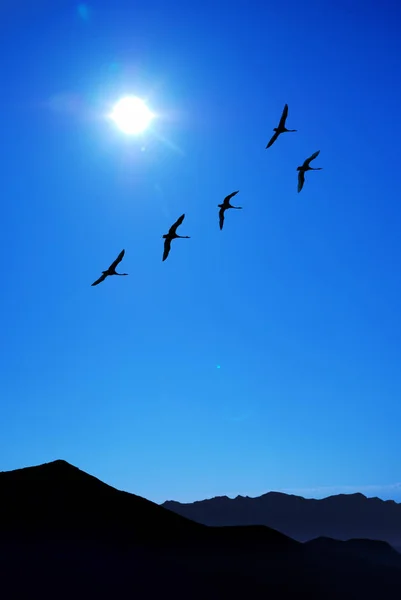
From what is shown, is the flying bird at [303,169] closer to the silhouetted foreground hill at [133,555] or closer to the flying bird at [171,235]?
the flying bird at [171,235]

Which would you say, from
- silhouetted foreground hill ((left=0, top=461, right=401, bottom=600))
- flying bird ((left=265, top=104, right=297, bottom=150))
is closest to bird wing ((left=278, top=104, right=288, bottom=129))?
flying bird ((left=265, top=104, right=297, bottom=150))

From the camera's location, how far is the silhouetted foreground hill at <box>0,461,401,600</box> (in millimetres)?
57531

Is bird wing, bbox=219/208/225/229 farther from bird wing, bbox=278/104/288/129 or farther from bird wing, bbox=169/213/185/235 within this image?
bird wing, bbox=278/104/288/129

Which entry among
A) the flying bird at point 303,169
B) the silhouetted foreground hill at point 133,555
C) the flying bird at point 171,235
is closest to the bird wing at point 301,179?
the flying bird at point 303,169

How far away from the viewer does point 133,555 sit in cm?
6594

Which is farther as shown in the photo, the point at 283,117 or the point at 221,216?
the point at 221,216

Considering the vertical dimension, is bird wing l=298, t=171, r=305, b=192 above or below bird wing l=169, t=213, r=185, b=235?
above

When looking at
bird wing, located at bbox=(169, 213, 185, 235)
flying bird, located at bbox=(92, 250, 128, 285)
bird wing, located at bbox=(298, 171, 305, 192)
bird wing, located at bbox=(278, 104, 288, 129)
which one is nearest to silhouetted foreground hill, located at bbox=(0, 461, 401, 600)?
flying bird, located at bbox=(92, 250, 128, 285)

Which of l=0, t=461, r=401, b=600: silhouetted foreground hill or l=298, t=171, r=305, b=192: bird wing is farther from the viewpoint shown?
l=0, t=461, r=401, b=600: silhouetted foreground hill

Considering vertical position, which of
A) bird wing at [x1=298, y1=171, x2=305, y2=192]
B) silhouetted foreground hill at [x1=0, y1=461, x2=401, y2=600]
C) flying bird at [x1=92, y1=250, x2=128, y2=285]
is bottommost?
silhouetted foreground hill at [x1=0, y1=461, x2=401, y2=600]

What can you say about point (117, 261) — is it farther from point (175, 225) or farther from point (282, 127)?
point (282, 127)

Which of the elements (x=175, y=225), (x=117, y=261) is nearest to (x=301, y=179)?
(x=175, y=225)

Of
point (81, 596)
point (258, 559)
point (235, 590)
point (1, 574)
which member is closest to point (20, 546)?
point (1, 574)

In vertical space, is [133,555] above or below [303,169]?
below
